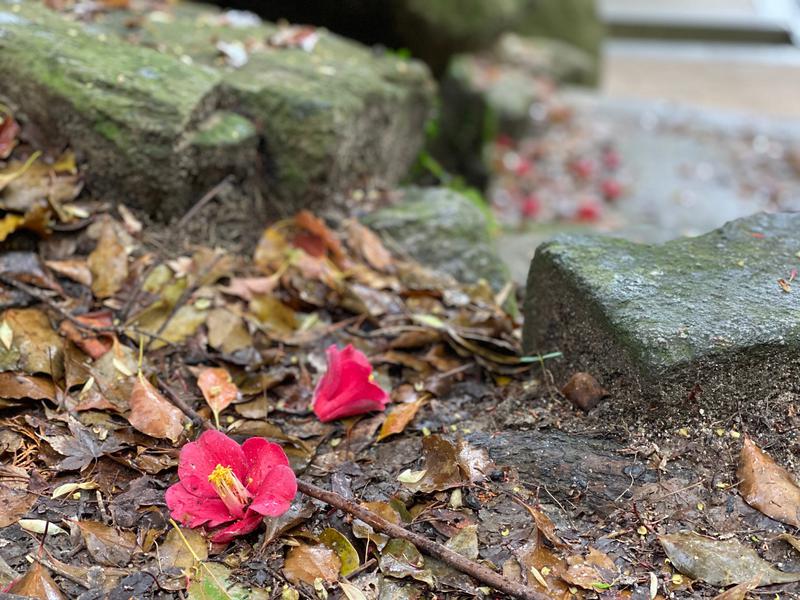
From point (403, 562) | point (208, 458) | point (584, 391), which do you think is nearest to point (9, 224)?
point (208, 458)

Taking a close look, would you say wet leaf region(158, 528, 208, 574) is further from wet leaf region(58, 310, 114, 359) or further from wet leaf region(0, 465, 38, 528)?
wet leaf region(58, 310, 114, 359)

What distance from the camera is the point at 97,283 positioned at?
1.95 metres

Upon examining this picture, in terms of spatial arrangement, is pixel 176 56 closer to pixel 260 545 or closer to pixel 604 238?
pixel 604 238

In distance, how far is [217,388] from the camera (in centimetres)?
170

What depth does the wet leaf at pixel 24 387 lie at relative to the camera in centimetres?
157

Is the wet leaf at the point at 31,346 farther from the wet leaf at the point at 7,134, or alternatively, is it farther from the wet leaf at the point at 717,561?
the wet leaf at the point at 717,561

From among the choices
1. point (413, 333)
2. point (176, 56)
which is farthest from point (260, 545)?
point (176, 56)

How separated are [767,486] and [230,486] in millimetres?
981

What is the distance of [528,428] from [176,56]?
171 cm

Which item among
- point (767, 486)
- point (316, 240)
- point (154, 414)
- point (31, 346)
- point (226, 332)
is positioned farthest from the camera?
point (316, 240)

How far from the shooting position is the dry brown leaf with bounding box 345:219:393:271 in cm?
233

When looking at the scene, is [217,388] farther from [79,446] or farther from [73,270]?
[73,270]

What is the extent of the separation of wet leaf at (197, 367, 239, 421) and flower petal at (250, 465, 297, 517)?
12.8 inches

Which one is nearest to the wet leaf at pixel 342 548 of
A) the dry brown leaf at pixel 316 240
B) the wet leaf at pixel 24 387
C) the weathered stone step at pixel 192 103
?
the wet leaf at pixel 24 387
